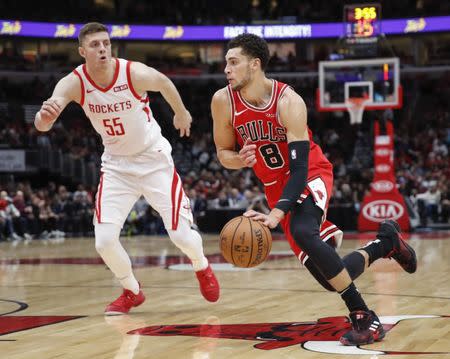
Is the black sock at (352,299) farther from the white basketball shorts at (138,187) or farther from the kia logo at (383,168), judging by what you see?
the kia logo at (383,168)

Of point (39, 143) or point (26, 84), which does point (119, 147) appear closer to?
point (39, 143)

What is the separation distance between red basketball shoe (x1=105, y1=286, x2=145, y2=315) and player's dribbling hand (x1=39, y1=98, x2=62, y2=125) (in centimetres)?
157

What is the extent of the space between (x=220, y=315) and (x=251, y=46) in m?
2.07

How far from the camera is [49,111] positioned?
217 inches

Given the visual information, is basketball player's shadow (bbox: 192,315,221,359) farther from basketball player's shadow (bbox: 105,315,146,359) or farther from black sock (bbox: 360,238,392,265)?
black sock (bbox: 360,238,392,265)

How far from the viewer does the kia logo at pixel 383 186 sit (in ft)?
57.6

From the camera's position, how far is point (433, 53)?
3459cm

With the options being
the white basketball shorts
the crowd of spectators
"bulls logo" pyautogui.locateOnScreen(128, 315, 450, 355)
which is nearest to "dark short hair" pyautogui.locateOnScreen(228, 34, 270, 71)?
the white basketball shorts

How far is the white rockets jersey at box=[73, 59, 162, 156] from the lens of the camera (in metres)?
6.14

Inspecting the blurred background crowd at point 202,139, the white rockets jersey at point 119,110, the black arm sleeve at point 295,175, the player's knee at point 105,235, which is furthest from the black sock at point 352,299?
the blurred background crowd at point 202,139

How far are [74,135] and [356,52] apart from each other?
10.8 meters

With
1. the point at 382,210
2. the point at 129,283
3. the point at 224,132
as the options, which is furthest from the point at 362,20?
the point at 224,132

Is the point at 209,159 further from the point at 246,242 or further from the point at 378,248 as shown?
the point at 246,242

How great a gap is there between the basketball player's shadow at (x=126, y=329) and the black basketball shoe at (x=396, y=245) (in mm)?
1741
